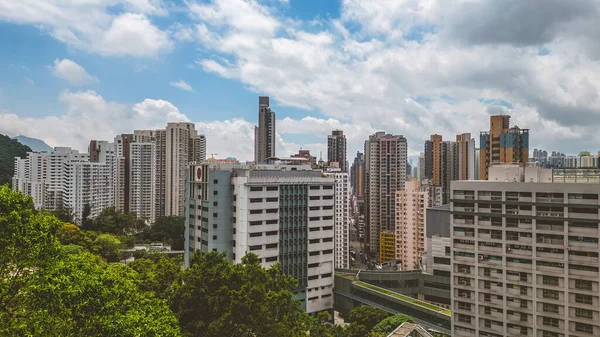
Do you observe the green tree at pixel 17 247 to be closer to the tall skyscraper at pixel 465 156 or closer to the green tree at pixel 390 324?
the green tree at pixel 390 324

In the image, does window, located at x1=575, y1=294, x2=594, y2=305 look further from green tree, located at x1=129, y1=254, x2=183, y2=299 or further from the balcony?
green tree, located at x1=129, y1=254, x2=183, y2=299

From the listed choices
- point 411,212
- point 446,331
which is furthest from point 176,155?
point 446,331

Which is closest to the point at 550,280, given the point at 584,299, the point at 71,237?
the point at 584,299

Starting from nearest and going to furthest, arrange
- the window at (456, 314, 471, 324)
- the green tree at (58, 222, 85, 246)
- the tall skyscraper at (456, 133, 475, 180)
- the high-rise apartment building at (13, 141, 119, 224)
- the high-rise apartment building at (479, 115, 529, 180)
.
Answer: the window at (456, 314, 471, 324), the green tree at (58, 222, 85, 246), the high-rise apartment building at (479, 115, 529, 180), the high-rise apartment building at (13, 141, 119, 224), the tall skyscraper at (456, 133, 475, 180)

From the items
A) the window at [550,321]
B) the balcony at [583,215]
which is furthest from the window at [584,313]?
the balcony at [583,215]

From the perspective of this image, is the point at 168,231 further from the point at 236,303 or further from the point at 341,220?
the point at 236,303

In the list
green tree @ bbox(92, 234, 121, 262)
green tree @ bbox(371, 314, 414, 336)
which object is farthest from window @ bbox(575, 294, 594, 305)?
green tree @ bbox(92, 234, 121, 262)

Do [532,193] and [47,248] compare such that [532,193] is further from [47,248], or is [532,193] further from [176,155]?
[176,155]
